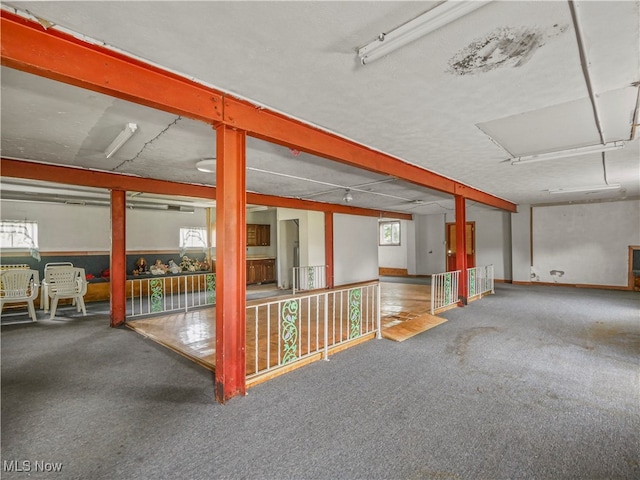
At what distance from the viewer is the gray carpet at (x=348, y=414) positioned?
1788 mm

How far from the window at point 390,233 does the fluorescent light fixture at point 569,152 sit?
8.26 meters

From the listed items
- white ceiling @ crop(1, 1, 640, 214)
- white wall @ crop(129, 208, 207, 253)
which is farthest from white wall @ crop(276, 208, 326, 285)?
white ceiling @ crop(1, 1, 640, 214)

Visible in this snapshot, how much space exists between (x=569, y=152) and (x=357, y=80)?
3400 mm

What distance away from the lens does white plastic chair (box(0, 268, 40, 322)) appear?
18.0 ft

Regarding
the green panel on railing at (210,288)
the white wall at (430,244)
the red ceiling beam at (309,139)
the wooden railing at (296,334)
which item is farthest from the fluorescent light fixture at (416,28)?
the white wall at (430,244)

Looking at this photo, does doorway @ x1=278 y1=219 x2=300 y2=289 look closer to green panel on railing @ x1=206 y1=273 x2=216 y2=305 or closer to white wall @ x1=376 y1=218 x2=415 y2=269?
green panel on railing @ x1=206 y1=273 x2=216 y2=305

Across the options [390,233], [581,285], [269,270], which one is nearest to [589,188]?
[581,285]

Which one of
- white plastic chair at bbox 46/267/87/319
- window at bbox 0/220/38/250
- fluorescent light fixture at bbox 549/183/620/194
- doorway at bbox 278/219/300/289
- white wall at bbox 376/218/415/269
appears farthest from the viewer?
white wall at bbox 376/218/415/269

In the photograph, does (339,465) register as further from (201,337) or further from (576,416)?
(201,337)

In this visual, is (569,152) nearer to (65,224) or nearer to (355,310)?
(355,310)

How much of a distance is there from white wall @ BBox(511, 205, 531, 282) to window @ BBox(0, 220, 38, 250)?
1299 centimetres

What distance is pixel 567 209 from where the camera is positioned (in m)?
9.10

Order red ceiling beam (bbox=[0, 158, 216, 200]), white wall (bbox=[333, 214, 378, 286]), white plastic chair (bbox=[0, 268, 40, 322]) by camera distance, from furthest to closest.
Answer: white wall (bbox=[333, 214, 378, 286]) → white plastic chair (bbox=[0, 268, 40, 322]) → red ceiling beam (bbox=[0, 158, 216, 200])

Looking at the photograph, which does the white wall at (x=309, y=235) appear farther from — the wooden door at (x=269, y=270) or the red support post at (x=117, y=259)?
the red support post at (x=117, y=259)
